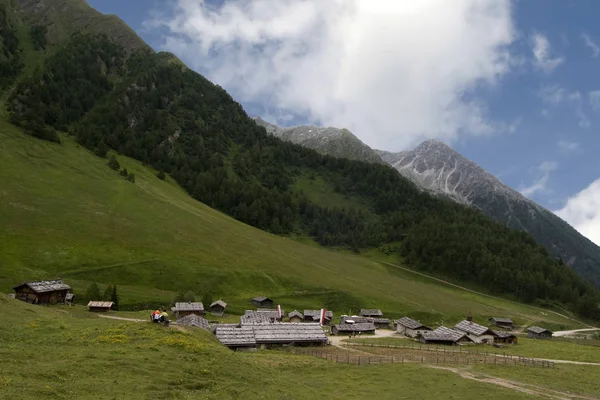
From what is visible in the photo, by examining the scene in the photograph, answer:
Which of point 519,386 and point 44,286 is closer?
point 519,386

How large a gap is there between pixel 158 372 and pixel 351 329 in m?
69.9

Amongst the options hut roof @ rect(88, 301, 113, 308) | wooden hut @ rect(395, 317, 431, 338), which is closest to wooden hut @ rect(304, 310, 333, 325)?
wooden hut @ rect(395, 317, 431, 338)

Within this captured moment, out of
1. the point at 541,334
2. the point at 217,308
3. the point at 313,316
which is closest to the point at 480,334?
the point at 541,334

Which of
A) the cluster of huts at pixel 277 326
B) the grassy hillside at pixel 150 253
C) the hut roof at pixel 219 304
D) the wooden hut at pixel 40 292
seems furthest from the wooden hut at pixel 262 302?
the wooden hut at pixel 40 292

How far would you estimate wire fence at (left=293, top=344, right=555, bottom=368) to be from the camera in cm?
6675

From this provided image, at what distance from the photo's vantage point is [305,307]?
4855 inches

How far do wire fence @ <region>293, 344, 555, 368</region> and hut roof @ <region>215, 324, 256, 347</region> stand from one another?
8.08 meters

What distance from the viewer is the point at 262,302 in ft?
386

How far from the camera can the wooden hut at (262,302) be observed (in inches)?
4622

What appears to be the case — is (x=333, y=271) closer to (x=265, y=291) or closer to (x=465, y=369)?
(x=265, y=291)

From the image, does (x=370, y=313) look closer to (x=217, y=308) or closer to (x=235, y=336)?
(x=217, y=308)

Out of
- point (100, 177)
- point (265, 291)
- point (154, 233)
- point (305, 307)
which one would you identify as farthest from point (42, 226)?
point (305, 307)

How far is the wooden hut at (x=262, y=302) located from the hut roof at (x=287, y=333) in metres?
36.5

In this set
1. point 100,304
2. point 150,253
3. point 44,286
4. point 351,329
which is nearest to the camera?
point 44,286
